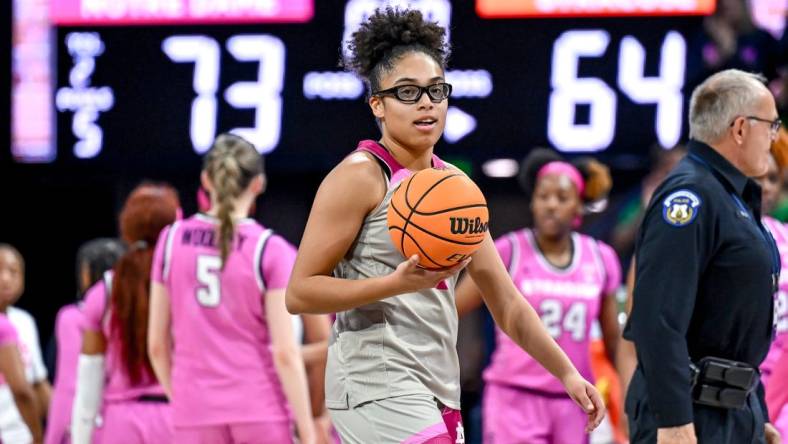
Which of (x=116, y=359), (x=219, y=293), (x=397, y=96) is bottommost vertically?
(x=116, y=359)

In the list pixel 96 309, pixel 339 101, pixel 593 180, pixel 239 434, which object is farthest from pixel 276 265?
pixel 339 101

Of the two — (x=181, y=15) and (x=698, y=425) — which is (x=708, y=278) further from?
(x=181, y=15)

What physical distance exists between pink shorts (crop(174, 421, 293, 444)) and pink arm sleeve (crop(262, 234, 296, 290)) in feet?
1.94

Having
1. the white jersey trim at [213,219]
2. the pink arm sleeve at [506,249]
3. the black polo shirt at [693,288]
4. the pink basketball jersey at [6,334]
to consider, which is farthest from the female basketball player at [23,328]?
the black polo shirt at [693,288]

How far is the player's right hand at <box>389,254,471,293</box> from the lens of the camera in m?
3.57

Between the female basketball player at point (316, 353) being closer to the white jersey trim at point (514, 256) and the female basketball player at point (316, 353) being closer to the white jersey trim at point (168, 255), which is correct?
the white jersey trim at point (168, 255)

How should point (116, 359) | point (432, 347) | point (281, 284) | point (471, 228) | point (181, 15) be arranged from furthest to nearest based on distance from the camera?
1. point (181, 15)
2. point (116, 359)
3. point (281, 284)
4. point (432, 347)
5. point (471, 228)

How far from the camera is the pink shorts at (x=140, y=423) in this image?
20.2 ft

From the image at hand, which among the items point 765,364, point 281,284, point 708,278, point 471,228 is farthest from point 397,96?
point 765,364

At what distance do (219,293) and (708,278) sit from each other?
2176 millimetres

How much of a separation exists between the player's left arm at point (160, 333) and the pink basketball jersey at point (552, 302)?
1.84 metres

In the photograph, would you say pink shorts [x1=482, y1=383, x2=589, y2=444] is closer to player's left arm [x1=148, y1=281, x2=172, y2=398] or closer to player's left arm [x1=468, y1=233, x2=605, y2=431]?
player's left arm [x1=148, y1=281, x2=172, y2=398]

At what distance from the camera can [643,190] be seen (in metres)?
9.57

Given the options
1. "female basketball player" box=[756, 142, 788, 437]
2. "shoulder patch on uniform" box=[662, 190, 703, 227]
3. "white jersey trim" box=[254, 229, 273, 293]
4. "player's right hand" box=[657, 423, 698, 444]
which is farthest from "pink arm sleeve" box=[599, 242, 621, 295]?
"player's right hand" box=[657, 423, 698, 444]
